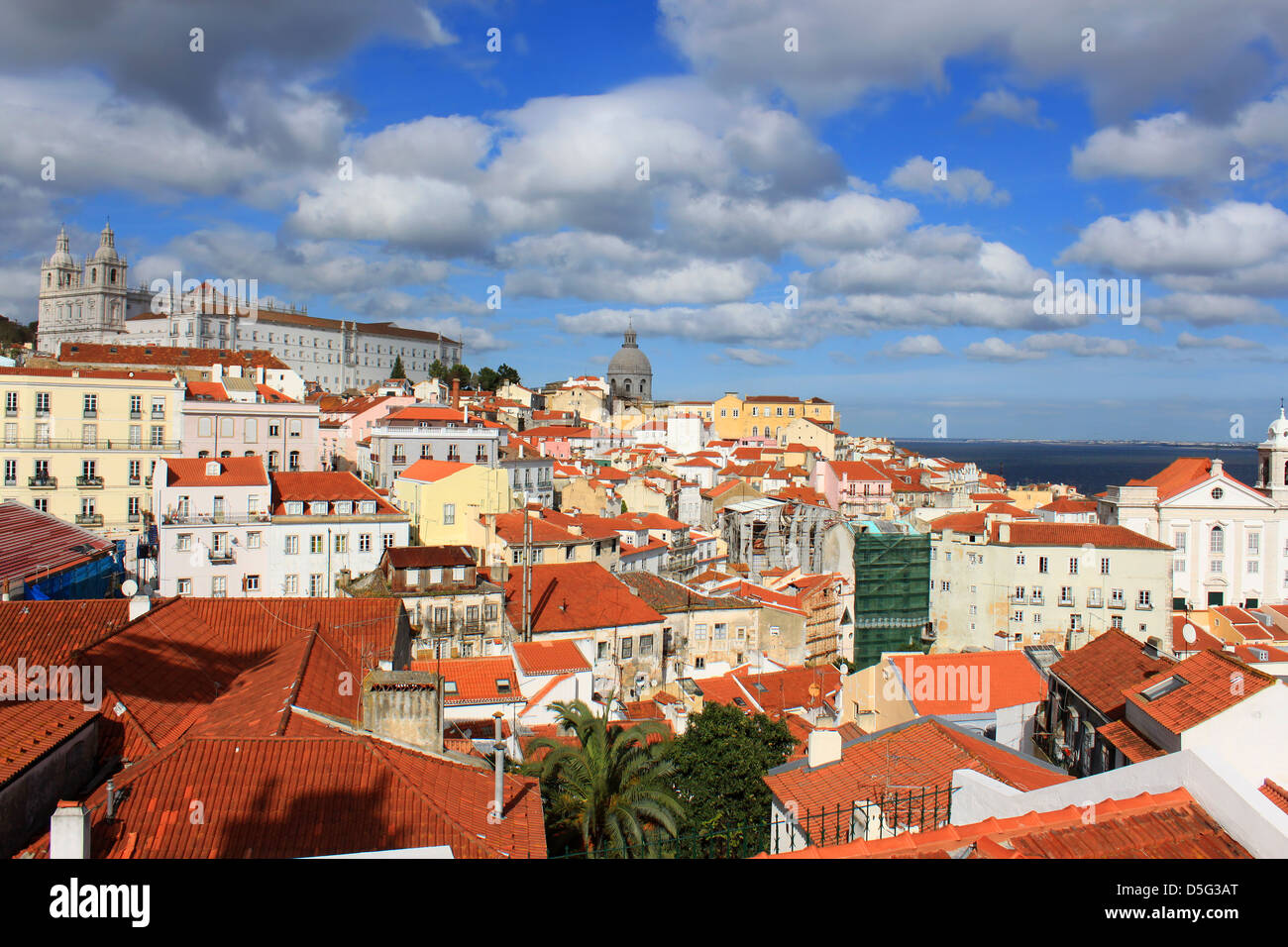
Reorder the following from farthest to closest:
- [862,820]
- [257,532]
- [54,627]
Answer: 1. [257,532]
2. [54,627]
3. [862,820]

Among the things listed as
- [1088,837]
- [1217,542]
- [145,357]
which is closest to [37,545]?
[1088,837]

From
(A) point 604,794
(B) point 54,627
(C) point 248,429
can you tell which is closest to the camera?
(A) point 604,794

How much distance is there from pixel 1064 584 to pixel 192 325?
4334 inches

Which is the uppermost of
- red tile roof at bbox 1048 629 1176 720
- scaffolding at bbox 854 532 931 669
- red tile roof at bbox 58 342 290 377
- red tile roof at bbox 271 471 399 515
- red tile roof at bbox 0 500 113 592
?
red tile roof at bbox 58 342 290 377

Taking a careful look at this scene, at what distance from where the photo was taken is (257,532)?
3744cm

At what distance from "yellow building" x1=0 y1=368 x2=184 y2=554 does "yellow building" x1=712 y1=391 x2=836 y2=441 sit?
79.2 metres

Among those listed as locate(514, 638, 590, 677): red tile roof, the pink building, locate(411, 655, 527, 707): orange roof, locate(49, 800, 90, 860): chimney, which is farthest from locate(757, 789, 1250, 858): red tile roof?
the pink building

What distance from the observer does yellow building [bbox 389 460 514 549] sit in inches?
1714

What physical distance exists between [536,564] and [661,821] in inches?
921

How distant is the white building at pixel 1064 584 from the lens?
41.6m

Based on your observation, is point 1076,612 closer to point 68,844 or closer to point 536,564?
point 536,564

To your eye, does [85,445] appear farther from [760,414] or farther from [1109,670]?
[760,414]

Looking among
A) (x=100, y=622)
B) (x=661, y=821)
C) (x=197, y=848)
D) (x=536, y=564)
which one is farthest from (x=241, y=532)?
(x=197, y=848)

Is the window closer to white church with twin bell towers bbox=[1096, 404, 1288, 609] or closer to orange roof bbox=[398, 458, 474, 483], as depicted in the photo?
white church with twin bell towers bbox=[1096, 404, 1288, 609]
